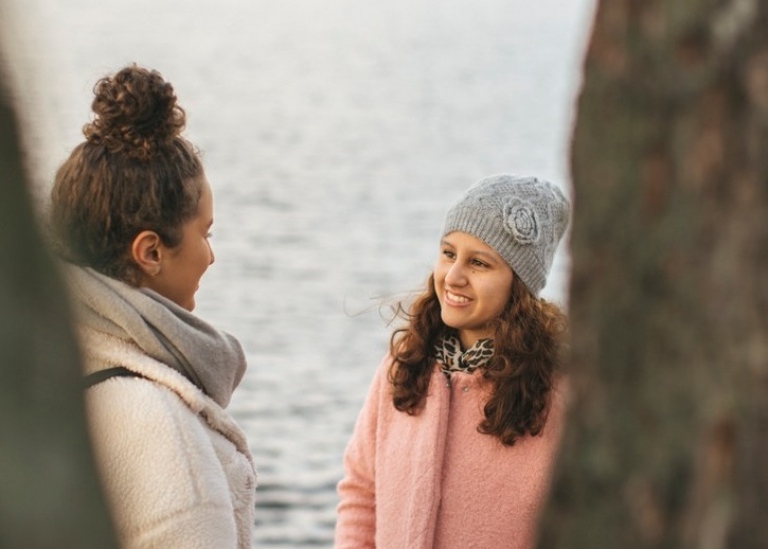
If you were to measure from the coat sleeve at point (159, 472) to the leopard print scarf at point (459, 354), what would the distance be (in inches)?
40.7

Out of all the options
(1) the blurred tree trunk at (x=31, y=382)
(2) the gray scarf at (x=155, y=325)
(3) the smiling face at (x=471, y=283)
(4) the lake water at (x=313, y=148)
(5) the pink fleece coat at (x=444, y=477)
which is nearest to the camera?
(1) the blurred tree trunk at (x=31, y=382)

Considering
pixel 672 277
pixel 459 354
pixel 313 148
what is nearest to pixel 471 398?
pixel 459 354

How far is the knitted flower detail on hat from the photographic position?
3.63 metres

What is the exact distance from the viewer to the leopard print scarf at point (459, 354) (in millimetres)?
3672

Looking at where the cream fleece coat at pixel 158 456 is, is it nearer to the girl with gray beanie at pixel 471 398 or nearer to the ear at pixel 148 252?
the ear at pixel 148 252

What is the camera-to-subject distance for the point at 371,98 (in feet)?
116

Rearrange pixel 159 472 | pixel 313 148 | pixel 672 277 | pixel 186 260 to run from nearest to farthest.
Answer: pixel 672 277, pixel 159 472, pixel 186 260, pixel 313 148

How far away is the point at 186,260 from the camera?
118 inches

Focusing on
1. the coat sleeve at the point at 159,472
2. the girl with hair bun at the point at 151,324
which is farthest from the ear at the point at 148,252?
the coat sleeve at the point at 159,472

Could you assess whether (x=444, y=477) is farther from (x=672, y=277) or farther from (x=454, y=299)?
(x=672, y=277)

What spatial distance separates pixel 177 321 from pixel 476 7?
6703 centimetres

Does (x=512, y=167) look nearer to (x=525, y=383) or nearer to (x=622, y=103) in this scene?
(x=525, y=383)

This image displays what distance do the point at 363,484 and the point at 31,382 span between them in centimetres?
247

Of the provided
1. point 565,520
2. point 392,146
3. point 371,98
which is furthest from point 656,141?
point 371,98
